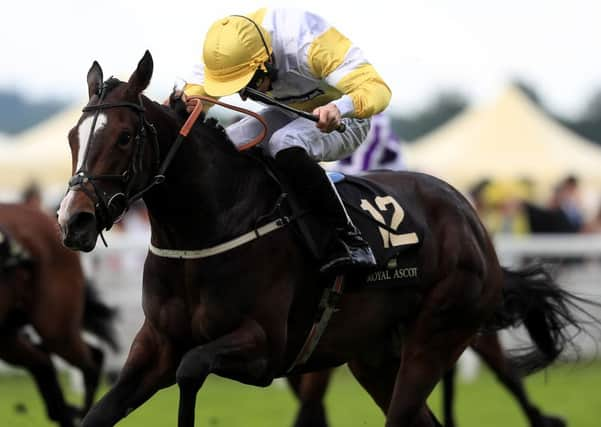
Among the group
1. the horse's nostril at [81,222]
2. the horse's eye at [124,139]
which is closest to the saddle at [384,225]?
the horse's eye at [124,139]

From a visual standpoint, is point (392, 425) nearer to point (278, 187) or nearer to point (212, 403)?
point (278, 187)

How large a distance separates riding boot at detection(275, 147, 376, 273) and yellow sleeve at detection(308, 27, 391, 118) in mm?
277

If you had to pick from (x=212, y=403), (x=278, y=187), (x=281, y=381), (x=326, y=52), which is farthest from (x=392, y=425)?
(x=281, y=381)

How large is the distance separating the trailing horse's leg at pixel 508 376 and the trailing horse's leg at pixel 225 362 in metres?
2.79

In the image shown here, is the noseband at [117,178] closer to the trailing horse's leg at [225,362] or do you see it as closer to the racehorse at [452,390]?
the trailing horse's leg at [225,362]

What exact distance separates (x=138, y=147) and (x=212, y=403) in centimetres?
523

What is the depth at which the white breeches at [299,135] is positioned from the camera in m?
5.07

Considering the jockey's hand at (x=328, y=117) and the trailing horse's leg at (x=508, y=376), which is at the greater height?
the jockey's hand at (x=328, y=117)

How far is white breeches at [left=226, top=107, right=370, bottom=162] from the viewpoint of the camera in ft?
16.6

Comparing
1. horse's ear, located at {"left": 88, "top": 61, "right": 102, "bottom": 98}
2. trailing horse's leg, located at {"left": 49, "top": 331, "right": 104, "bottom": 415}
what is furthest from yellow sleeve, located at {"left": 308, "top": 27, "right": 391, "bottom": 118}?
trailing horse's leg, located at {"left": 49, "top": 331, "right": 104, "bottom": 415}

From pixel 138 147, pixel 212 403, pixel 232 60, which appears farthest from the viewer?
pixel 212 403

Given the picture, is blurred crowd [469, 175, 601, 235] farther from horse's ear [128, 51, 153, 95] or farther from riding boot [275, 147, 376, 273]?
horse's ear [128, 51, 153, 95]

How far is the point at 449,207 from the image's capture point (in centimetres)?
580

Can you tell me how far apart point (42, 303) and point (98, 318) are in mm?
940
